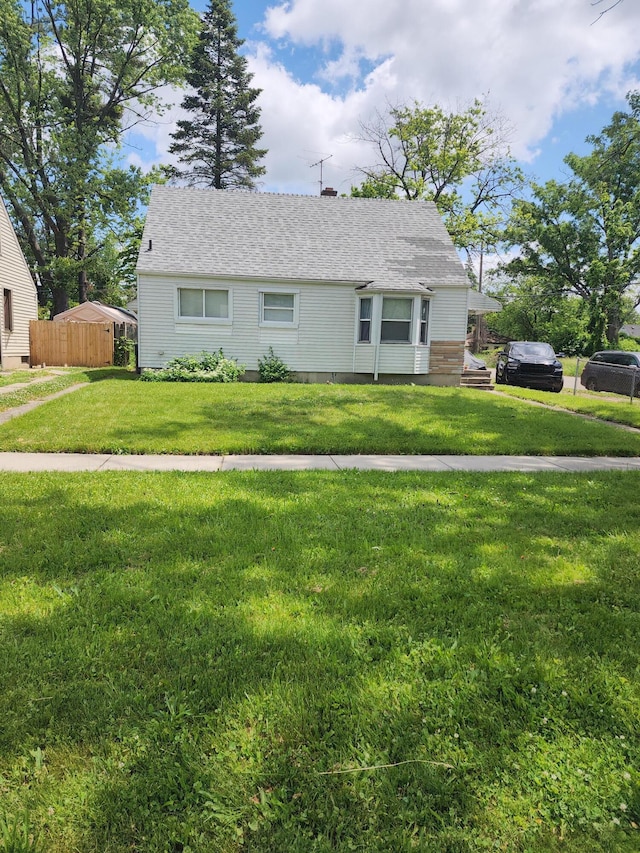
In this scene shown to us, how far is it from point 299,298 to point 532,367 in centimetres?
885

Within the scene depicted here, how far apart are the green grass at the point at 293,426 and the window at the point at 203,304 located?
4.81 metres

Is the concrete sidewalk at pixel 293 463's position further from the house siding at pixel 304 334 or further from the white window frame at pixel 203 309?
the white window frame at pixel 203 309

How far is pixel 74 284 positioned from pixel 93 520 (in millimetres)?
32736

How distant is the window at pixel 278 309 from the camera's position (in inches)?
653

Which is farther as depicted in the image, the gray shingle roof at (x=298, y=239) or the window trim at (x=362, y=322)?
the window trim at (x=362, y=322)

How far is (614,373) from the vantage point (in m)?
18.3

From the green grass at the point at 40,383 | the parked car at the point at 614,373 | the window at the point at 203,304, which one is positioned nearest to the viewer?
the green grass at the point at 40,383

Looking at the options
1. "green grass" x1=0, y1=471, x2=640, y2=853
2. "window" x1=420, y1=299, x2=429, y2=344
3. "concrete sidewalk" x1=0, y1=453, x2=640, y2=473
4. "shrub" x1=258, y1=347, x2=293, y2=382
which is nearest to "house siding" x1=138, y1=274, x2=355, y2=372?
"shrub" x1=258, y1=347, x2=293, y2=382

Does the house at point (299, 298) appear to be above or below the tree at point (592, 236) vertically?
below

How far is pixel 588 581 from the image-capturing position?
136 inches

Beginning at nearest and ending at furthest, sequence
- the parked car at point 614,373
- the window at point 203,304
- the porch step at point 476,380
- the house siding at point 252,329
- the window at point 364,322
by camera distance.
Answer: the house siding at point 252,329
the window at point 203,304
the window at point 364,322
the parked car at point 614,373
the porch step at point 476,380

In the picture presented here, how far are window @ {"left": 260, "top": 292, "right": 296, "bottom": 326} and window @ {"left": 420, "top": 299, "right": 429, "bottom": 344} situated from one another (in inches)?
155

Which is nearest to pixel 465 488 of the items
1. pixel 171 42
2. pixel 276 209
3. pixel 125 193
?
pixel 276 209

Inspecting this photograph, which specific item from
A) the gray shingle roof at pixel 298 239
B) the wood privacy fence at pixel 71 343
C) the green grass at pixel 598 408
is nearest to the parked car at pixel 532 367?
the green grass at pixel 598 408
